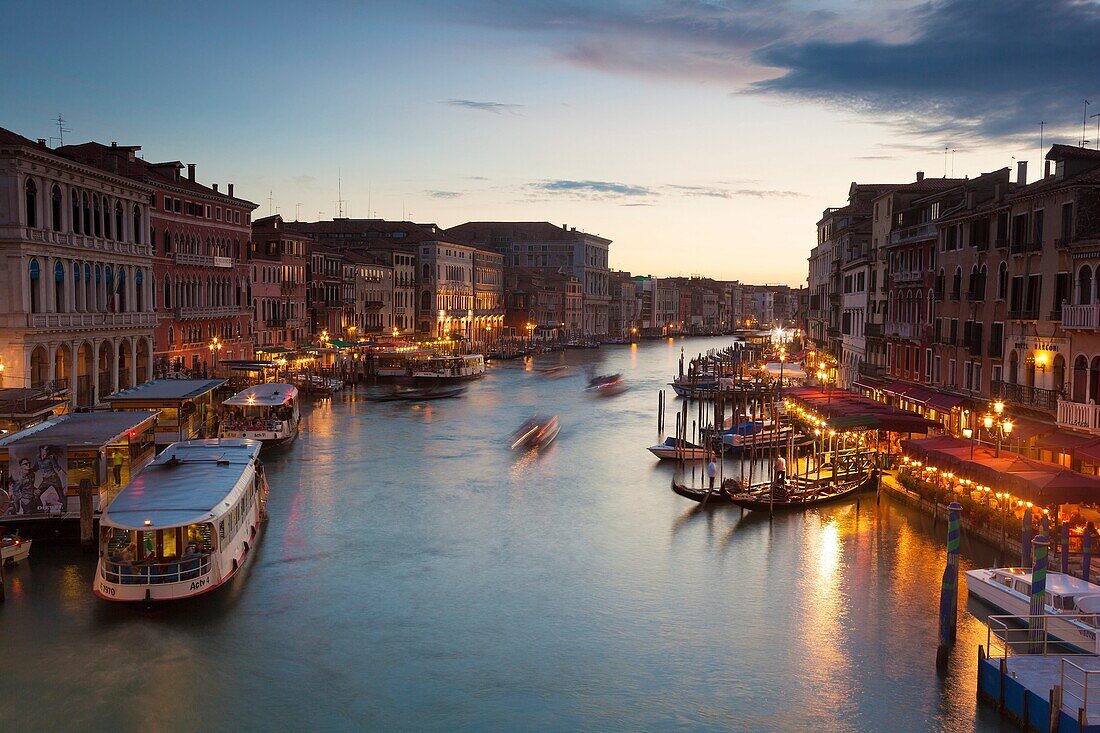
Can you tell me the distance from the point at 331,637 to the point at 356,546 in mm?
4400

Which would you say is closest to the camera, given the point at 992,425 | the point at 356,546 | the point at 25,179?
the point at 356,546

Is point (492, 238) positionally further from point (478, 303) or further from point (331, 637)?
point (331, 637)

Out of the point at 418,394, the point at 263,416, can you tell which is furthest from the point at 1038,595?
the point at 418,394

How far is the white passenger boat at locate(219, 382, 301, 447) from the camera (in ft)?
88.1

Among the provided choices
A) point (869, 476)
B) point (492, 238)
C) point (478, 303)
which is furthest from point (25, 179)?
point (492, 238)

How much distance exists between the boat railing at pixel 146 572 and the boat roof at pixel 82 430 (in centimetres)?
348

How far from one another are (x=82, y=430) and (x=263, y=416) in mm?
11225

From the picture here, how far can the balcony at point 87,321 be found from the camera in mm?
23322

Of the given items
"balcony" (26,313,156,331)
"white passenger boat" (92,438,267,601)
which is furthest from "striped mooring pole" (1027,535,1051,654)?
"balcony" (26,313,156,331)

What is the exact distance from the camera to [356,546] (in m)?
17.0

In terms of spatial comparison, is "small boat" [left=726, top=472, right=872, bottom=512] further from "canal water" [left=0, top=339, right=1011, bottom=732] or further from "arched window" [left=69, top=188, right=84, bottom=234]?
"arched window" [left=69, top=188, right=84, bottom=234]

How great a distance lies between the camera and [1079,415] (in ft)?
54.2

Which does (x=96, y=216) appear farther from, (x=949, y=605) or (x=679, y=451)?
(x=949, y=605)

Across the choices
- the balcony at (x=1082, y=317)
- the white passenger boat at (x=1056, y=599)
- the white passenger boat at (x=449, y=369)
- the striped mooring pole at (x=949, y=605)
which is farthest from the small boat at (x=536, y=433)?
the striped mooring pole at (x=949, y=605)
